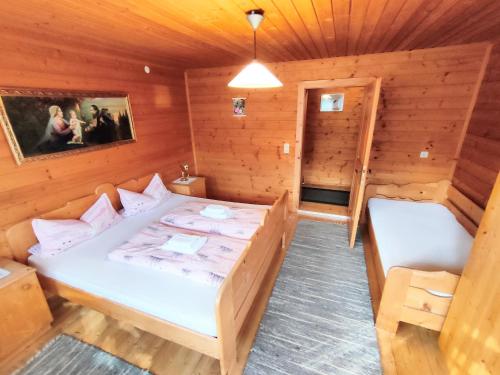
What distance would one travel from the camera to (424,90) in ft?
9.63

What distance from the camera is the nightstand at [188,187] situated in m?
3.66

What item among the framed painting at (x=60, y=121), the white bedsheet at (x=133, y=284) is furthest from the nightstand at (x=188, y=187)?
the white bedsheet at (x=133, y=284)

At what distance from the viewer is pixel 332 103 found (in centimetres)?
489

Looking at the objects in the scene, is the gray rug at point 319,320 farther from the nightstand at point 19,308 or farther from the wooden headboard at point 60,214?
Answer: the wooden headboard at point 60,214

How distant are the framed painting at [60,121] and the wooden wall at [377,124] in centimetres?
153

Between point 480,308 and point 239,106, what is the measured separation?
11.7 ft

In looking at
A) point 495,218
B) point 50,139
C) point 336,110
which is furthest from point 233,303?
point 336,110

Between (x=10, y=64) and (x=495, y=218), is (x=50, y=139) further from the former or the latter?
(x=495, y=218)

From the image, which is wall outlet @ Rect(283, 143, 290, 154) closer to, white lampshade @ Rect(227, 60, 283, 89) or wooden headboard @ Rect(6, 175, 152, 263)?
white lampshade @ Rect(227, 60, 283, 89)

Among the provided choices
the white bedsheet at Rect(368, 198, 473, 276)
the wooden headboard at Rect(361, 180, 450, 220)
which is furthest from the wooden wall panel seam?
the white bedsheet at Rect(368, 198, 473, 276)

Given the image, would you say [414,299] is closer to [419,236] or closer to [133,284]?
[419,236]

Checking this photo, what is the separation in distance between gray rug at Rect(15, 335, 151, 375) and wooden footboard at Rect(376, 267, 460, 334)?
1895 millimetres

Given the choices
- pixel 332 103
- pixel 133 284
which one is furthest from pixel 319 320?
pixel 332 103

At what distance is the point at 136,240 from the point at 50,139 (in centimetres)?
127
